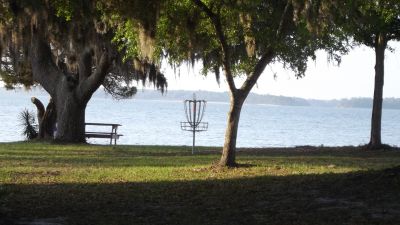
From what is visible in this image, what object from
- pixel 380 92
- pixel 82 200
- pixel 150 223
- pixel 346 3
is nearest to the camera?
pixel 150 223

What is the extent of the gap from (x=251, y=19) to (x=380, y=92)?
Answer: 30.2ft

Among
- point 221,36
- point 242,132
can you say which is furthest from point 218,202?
point 242,132

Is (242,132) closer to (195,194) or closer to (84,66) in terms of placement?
(84,66)

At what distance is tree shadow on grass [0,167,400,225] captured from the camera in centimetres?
775

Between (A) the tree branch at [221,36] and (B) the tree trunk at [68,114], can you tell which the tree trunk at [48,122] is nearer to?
(B) the tree trunk at [68,114]

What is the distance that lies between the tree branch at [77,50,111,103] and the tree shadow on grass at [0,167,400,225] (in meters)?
11.4

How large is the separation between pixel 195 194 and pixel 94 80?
46.1 ft

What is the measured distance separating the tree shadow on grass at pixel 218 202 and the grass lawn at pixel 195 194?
1cm

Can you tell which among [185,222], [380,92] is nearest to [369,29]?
[380,92]

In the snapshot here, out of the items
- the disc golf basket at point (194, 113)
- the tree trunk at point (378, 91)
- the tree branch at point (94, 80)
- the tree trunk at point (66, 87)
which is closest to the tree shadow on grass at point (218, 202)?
the disc golf basket at point (194, 113)

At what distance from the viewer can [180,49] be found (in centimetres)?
1455

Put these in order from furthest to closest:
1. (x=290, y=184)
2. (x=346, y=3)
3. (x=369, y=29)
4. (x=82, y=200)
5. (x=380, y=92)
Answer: (x=380, y=92) < (x=369, y=29) < (x=346, y=3) < (x=290, y=184) < (x=82, y=200)

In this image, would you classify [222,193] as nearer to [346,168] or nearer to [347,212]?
[347,212]

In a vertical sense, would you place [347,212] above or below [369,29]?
below
